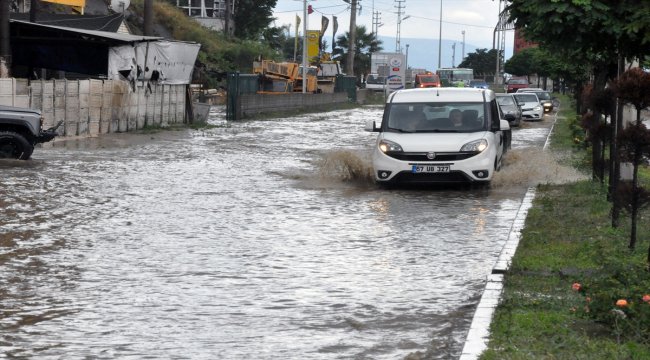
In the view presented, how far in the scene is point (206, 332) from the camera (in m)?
7.80

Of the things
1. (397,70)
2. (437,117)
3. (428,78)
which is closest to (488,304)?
(437,117)

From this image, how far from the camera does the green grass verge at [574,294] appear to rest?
22.9 ft

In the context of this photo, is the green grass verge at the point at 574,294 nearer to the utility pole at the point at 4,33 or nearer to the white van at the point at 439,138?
the white van at the point at 439,138

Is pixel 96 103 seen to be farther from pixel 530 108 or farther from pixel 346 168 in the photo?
pixel 530 108

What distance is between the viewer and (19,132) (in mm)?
21656

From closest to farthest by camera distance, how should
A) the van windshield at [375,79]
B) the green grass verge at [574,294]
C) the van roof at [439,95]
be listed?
the green grass verge at [574,294]
the van roof at [439,95]
the van windshield at [375,79]

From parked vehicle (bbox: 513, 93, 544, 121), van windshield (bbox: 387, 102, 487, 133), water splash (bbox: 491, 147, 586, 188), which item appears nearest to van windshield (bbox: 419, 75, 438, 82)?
parked vehicle (bbox: 513, 93, 544, 121)

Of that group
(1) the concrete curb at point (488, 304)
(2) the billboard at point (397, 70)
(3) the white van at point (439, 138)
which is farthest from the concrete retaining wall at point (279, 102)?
Answer: (1) the concrete curb at point (488, 304)

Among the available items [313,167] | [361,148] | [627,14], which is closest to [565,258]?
[627,14]

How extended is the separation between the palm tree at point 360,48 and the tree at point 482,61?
36.3 metres

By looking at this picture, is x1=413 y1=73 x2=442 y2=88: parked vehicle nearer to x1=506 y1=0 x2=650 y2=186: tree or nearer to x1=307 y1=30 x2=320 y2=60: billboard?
x1=307 y1=30 x2=320 y2=60: billboard

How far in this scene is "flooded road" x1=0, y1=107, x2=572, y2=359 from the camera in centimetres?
765

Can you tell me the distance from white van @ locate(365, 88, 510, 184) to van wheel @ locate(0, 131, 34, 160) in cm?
708

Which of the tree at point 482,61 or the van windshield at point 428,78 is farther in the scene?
the tree at point 482,61
